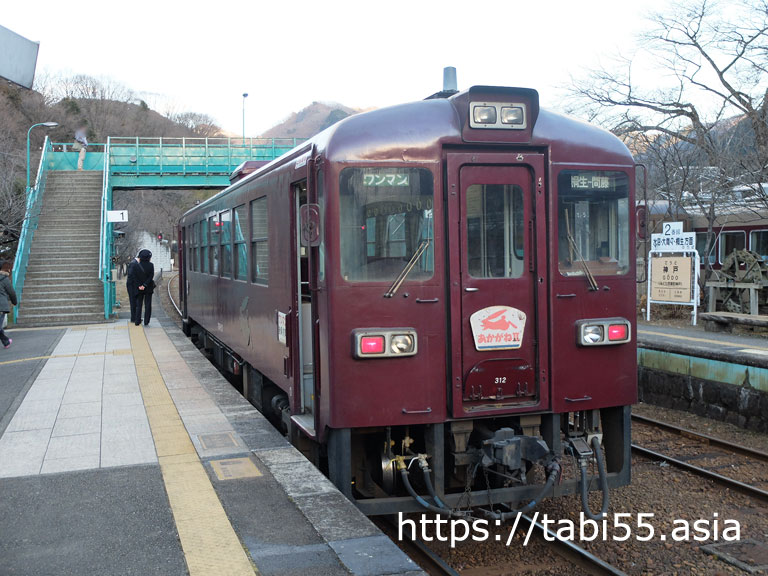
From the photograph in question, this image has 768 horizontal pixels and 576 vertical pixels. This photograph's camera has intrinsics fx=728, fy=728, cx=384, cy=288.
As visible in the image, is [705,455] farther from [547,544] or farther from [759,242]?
[759,242]

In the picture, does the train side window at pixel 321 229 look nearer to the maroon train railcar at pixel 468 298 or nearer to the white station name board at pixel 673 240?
the maroon train railcar at pixel 468 298

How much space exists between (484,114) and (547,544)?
3091 millimetres

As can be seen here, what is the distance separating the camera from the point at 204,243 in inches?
458

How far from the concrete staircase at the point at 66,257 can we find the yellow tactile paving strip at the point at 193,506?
12125mm

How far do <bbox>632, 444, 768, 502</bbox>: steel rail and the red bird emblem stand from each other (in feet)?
10.3

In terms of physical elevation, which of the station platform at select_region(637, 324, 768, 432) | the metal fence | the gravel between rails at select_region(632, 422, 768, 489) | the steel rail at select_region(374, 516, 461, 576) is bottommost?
the gravel between rails at select_region(632, 422, 768, 489)

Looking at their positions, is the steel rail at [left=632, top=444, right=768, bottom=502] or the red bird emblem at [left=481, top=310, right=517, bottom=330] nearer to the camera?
the red bird emblem at [left=481, top=310, right=517, bottom=330]

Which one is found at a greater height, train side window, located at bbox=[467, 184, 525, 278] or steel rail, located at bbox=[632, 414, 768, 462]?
train side window, located at bbox=[467, 184, 525, 278]

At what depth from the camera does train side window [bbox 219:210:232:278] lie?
9.03 m

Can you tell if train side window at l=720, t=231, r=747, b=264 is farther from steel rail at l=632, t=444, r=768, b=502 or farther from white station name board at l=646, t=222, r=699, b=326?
steel rail at l=632, t=444, r=768, b=502

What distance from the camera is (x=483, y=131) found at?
4953mm

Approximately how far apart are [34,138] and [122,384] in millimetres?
46314

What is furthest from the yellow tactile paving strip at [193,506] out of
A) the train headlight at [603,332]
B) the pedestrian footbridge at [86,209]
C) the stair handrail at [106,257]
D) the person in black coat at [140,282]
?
the pedestrian footbridge at [86,209]

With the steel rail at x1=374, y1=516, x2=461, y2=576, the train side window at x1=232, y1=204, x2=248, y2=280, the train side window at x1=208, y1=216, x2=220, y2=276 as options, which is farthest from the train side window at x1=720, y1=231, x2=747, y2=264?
the steel rail at x1=374, y1=516, x2=461, y2=576
